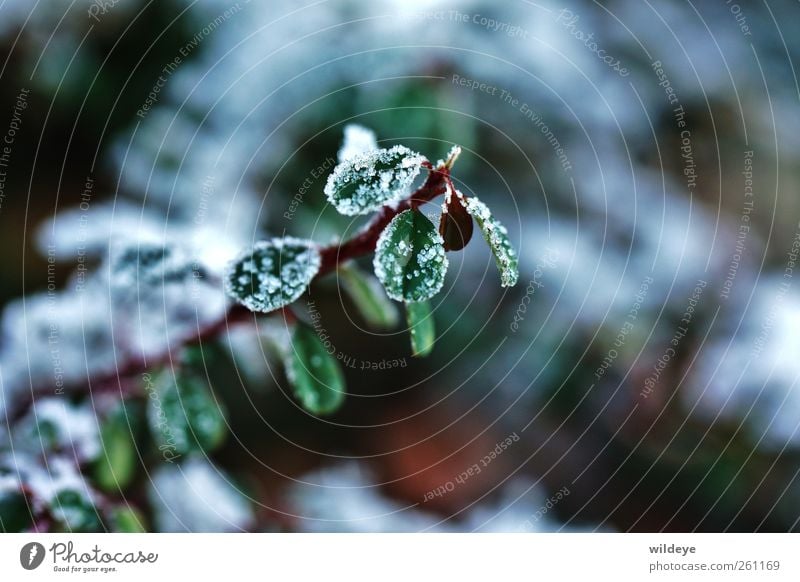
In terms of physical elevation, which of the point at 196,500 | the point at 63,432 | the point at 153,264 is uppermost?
the point at 153,264

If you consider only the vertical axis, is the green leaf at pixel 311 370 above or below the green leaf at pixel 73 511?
above

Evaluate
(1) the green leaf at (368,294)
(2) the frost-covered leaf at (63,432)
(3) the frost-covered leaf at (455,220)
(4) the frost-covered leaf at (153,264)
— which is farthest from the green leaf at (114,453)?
(3) the frost-covered leaf at (455,220)

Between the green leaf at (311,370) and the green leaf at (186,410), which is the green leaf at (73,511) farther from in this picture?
the green leaf at (311,370)

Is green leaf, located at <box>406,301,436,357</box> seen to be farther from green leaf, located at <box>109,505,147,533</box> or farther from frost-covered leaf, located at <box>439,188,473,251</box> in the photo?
green leaf, located at <box>109,505,147,533</box>

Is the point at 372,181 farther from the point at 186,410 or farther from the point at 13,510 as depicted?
the point at 13,510

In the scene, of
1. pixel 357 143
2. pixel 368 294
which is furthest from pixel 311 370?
pixel 357 143

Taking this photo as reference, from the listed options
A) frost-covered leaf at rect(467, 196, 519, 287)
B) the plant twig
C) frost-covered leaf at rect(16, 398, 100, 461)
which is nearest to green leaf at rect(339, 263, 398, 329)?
the plant twig
